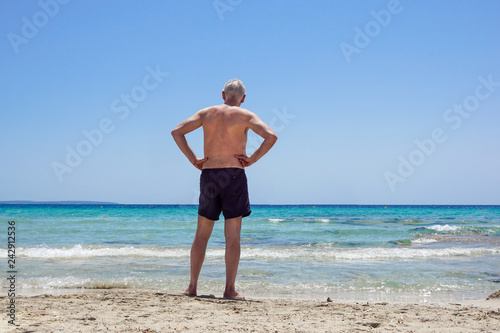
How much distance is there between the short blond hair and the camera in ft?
12.8

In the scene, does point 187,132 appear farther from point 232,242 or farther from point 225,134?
point 232,242

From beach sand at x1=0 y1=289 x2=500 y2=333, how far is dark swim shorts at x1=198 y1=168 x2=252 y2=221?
2.48 ft

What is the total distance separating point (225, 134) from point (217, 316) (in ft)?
5.03

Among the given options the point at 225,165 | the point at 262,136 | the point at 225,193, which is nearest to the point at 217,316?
the point at 225,193

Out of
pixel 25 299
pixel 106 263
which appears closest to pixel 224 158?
pixel 25 299

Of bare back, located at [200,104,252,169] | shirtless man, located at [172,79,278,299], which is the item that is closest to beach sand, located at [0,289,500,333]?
shirtless man, located at [172,79,278,299]

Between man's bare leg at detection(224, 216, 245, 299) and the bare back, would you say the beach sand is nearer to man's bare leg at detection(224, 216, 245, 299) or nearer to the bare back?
man's bare leg at detection(224, 216, 245, 299)

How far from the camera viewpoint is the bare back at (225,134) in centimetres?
375

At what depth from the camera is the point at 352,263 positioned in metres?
7.52

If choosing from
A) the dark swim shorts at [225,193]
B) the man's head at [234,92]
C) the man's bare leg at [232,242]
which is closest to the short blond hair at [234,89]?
the man's head at [234,92]

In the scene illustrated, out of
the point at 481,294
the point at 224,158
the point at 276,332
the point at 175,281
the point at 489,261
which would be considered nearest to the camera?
the point at 276,332

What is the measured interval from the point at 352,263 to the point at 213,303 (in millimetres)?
4608

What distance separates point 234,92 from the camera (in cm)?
391

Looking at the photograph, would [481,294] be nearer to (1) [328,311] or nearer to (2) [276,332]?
(1) [328,311]
